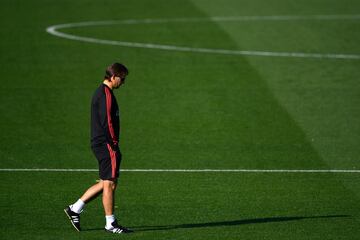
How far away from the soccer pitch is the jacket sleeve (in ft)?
4.09

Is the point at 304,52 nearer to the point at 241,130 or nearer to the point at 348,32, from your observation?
the point at 348,32

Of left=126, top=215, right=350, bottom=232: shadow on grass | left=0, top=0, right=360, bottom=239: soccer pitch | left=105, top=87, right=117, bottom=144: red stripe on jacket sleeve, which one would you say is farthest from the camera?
left=0, top=0, right=360, bottom=239: soccer pitch

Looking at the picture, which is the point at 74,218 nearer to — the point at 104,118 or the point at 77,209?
the point at 77,209

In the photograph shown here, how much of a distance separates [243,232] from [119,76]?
2612 mm

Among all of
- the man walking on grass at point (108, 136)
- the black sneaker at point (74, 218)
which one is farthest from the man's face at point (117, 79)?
the black sneaker at point (74, 218)

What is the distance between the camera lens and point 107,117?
12773 millimetres

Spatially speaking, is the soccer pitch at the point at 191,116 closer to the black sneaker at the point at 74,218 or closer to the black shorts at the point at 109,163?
the black sneaker at the point at 74,218

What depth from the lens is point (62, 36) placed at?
27750mm

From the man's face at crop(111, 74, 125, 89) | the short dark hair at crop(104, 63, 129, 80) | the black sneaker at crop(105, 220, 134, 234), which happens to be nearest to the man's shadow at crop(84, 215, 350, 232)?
the black sneaker at crop(105, 220, 134, 234)

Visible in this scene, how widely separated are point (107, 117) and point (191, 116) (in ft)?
26.5

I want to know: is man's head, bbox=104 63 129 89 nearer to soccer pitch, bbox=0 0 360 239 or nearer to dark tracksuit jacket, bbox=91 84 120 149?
dark tracksuit jacket, bbox=91 84 120 149

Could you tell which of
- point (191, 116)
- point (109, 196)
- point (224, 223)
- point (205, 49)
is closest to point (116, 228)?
point (109, 196)

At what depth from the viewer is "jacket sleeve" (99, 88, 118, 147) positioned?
12.7 m

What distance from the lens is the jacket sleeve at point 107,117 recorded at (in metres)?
12.7
